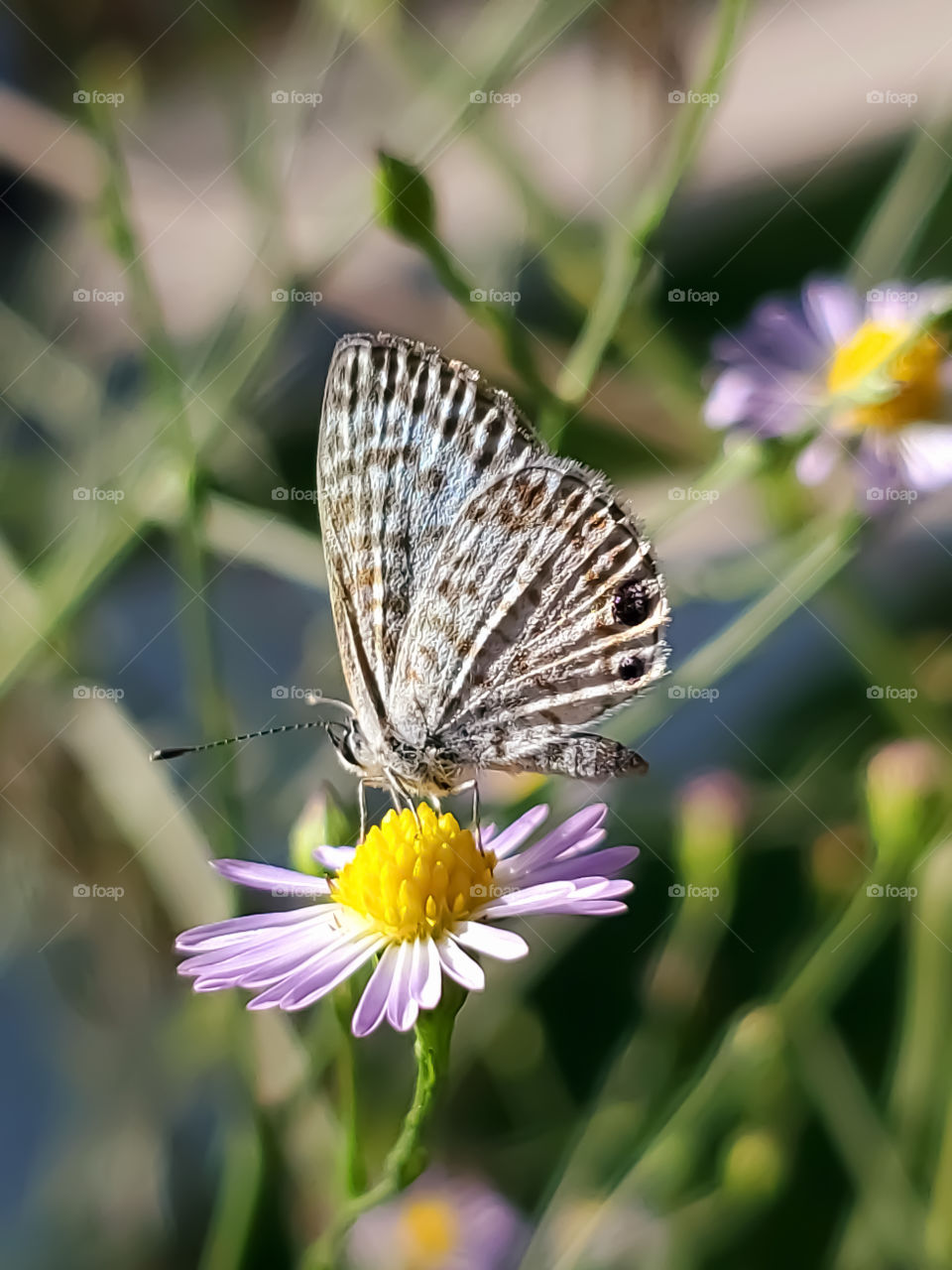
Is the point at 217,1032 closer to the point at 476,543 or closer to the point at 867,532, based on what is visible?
the point at 476,543

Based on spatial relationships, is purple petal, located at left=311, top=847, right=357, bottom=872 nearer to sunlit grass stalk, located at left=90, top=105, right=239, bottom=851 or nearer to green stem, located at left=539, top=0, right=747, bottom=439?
sunlit grass stalk, located at left=90, top=105, right=239, bottom=851

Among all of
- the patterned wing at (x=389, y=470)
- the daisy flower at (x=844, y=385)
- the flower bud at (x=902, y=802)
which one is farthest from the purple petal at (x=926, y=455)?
the patterned wing at (x=389, y=470)

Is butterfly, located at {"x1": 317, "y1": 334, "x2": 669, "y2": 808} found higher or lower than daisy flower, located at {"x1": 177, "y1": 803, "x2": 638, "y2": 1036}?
higher

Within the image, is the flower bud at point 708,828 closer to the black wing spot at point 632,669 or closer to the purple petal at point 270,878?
the black wing spot at point 632,669

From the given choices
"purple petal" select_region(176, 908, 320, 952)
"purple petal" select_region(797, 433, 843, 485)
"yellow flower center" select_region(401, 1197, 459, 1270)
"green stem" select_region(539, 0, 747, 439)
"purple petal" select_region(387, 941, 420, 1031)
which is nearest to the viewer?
"purple petal" select_region(387, 941, 420, 1031)

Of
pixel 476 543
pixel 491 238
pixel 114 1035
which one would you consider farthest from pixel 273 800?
pixel 491 238

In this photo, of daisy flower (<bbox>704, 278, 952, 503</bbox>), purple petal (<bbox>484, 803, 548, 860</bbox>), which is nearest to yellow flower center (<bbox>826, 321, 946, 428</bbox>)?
daisy flower (<bbox>704, 278, 952, 503</bbox>)

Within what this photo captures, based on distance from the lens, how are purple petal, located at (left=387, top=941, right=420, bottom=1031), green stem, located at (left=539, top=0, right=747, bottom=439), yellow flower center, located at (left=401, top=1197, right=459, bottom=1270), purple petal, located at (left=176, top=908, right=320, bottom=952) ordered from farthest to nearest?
yellow flower center, located at (left=401, top=1197, right=459, bottom=1270)
green stem, located at (left=539, top=0, right=747, bottom=439)
purple petal, located at (left=176, top=908, right=320, bottom=952)
purple petal, located at (left=387, top=941, right=420, bottom=1031)

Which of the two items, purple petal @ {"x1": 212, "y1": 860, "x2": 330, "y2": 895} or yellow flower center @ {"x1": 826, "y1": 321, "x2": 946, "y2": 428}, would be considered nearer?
purple petal @ {"x1": 212, "y1": 860, "x2": 330, "y2": 895}
